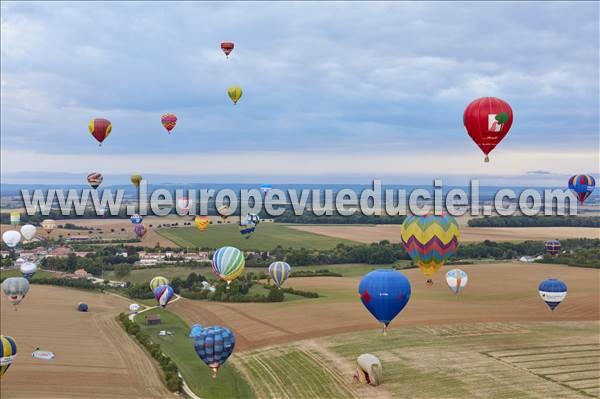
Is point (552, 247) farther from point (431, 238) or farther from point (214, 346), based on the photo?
point (214, 346)

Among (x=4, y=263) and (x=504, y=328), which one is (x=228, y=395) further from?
(x=4, y=263)

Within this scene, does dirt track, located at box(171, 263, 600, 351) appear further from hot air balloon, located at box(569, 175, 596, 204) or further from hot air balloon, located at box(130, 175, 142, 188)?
hot air balloon, located at box(130, 175, 142, 188)

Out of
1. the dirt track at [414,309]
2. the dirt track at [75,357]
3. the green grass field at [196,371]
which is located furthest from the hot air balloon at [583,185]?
the dirt track at [75,357]

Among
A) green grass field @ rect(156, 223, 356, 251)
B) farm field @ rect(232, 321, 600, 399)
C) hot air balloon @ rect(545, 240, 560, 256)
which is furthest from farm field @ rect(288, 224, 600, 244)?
farm field @ rect(232, 321, 600, 399)

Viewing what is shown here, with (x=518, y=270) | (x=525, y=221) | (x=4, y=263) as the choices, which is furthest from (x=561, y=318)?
(x=525, y=221)

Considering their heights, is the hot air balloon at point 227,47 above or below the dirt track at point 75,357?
above

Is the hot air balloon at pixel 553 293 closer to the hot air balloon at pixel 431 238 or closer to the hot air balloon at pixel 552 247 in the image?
the hot air balloon at pixel 431 238
